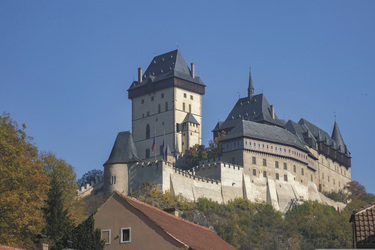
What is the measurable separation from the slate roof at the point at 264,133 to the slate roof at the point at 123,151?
10.8 meters

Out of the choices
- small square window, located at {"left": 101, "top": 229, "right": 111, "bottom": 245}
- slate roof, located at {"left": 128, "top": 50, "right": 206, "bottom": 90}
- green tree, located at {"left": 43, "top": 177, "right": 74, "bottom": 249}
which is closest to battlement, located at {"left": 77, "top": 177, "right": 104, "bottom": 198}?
slate roof, located at {"left": 128, "top": 50, "right": 206, "bottom": 90}

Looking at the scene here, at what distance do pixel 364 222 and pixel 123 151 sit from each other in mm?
69055

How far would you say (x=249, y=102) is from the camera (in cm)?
10981

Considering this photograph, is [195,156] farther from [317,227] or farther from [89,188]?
[317,227]

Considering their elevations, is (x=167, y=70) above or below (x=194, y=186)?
above

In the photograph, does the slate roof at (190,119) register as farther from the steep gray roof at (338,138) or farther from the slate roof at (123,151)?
the steep gray roof at (338,138)

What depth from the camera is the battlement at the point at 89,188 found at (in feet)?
294

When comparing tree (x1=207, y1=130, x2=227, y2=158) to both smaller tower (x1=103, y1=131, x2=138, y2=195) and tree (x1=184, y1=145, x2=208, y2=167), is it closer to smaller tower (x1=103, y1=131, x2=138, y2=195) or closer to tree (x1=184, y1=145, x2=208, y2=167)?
tree (x1=184, y1=145, x2=208, y2=167)

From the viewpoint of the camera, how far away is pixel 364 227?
2259 centimetres

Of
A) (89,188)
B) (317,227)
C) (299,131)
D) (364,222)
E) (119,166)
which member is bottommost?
(364,222)

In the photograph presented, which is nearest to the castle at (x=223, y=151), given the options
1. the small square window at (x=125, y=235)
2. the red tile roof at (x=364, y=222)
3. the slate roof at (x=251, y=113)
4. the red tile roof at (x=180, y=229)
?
the slate roof at (x=251, y=113)

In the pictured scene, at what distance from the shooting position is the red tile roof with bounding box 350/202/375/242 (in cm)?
2223

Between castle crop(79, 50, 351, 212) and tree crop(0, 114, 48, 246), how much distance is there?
3904 cm

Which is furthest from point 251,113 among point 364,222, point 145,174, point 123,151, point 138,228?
point 364,222
